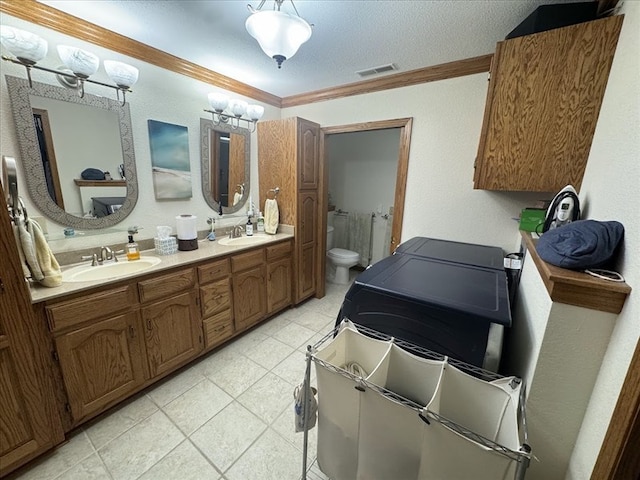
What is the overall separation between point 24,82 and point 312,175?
6.94 ft

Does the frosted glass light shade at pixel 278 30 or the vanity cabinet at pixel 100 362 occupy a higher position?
the frosted glass light shade at pixel 278 30

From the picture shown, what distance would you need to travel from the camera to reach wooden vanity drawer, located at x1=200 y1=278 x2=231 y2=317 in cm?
198

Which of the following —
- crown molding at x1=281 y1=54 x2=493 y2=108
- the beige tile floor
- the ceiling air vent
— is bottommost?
the beige tile floor

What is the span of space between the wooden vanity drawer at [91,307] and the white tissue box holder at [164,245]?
458mm

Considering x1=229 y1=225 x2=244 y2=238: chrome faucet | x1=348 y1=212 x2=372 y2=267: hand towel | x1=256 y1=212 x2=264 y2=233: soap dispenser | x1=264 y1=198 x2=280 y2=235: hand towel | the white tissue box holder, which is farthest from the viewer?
x1=348 y1=212 x2=372 y2=267: hand towel

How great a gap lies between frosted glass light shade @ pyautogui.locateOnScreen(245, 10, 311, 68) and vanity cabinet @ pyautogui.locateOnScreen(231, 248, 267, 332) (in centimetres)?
150

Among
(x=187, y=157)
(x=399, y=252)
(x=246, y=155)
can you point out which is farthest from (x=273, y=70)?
(x=399, y=252)

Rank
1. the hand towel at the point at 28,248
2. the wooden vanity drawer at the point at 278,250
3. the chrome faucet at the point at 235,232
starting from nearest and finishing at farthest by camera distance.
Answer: the hand towel at the point at 28,248
the wooden vanity drawer at the point at 278,250
the chrome faucet at the point at 235,232

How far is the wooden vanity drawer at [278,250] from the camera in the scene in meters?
2.52

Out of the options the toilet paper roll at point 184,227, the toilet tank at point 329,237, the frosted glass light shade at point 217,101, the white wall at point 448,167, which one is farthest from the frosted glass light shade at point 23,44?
the toilet tank at point 329,237

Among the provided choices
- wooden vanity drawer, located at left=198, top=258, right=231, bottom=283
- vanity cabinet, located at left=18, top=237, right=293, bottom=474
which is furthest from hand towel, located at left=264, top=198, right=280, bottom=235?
wooden vanity drawer, located at left=198, top=258, right=231, bottom=283

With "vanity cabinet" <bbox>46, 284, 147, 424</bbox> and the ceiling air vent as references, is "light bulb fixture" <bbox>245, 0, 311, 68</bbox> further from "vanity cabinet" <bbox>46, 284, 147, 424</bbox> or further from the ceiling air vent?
"vanity cabinet" <bbox>46, 284, 147, 424</bbox>

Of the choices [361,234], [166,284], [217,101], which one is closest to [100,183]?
[166,284]

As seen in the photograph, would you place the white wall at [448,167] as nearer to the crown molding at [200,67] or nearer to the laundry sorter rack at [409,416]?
the crown molding at [200,67]
